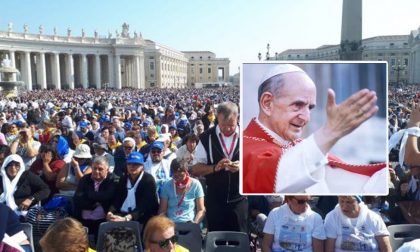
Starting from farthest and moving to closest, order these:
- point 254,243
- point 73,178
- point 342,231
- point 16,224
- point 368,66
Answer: point 73,178
point 254,243
point 342,231
point 16,224
point 368,66

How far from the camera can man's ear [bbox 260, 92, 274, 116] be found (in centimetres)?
334

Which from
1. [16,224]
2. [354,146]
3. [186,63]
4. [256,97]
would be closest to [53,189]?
[16,224]

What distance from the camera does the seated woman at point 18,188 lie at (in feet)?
18.9

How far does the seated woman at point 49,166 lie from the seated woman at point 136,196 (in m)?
1.61

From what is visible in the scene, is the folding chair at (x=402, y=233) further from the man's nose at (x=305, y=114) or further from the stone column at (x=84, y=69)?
the stone column at (x=84, y=69)

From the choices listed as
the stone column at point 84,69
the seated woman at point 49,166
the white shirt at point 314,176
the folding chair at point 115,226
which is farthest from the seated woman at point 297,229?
the stone column at point 84,69

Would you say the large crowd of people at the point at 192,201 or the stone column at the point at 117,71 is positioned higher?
the stone column at the point at 117,71

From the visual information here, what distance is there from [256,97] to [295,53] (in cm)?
16725

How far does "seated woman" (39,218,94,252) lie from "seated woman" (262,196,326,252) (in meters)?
2.03

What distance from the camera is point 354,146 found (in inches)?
130

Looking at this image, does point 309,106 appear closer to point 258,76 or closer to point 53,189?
point 258,76

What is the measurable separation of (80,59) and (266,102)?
94874 mm

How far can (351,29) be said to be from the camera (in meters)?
24.0

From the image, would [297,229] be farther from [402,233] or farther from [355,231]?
[402,233]
